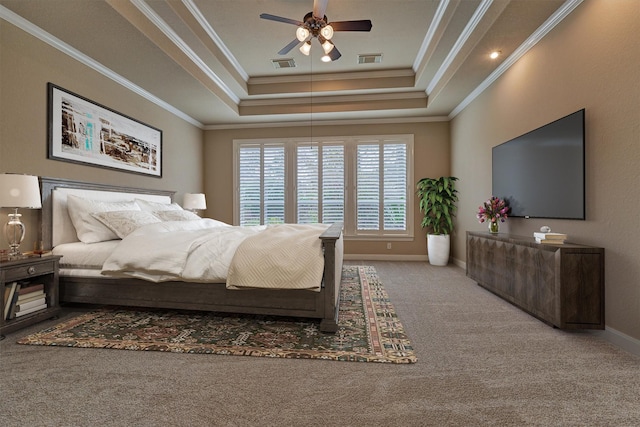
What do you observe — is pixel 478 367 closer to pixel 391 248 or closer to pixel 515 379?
pixel 515 379

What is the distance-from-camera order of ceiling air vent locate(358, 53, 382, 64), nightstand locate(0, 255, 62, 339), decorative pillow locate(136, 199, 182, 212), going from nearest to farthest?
1. nightstand locate(0, 255, 62, 339)
2. decorative pillow locate(136, 199, 182, 212)
3. ceiling air vent locate(358, 53, 382, 64)

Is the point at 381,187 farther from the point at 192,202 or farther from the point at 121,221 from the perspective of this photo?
the point at 121,221

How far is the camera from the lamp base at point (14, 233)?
2.46 metres

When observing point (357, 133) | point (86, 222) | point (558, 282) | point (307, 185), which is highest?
point (357, 133)

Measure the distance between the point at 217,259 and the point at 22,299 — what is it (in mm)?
1625

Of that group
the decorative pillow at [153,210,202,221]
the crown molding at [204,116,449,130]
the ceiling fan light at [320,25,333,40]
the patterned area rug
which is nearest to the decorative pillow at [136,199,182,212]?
the decorative pillow at [153,210,202,221]

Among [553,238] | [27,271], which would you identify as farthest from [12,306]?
[553,238]

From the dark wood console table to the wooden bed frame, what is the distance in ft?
5.78

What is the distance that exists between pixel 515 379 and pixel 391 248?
4204 millimetres

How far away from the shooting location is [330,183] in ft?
20.0

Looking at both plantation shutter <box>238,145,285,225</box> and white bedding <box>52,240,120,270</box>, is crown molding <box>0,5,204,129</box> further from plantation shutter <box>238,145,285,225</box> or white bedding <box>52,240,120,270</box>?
white bedding <box>52,240,120,270</box>

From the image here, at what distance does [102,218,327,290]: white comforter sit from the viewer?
7.61 ft

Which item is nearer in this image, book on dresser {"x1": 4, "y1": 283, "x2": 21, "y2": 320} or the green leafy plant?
book on dresser {"x1": 4, "y1": 283, "x2": 21, "y2": 320}

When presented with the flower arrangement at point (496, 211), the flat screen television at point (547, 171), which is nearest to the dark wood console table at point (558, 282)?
the flat screen television at point (547, 171)
